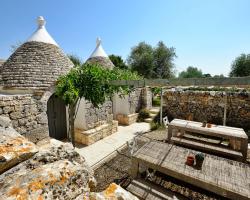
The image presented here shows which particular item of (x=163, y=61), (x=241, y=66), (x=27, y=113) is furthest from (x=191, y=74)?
(x=27, y=113)

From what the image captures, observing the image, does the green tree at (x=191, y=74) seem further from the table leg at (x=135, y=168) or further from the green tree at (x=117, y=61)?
the table leg at (x=135, y=168)

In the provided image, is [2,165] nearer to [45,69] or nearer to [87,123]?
[45,69]

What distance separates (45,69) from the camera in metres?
6.30

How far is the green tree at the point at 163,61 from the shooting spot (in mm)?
24328

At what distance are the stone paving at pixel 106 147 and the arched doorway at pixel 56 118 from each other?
142 cm

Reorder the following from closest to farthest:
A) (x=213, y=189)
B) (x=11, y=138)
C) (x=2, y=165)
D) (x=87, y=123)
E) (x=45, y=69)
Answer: (x=2, y=165)
(x=11, y=138)
(x=213, y=189)
(x=45, y=69)
(x=87, y=123)

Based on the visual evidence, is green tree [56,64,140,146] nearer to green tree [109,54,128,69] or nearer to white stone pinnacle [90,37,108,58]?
white stone pinnacle [90,37,108,58]

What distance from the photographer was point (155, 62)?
24547 mm

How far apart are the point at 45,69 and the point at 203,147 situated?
7010 mm

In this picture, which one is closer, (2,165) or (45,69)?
(2,165)

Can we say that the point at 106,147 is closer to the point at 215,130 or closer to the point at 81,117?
the point at 81,117

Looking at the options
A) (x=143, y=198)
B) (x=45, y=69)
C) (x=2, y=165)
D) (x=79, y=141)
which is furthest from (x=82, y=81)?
(x=2, y=165)

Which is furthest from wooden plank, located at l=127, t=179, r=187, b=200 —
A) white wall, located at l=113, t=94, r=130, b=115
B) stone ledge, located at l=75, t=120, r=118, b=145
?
white wall, located at l=113, t=94, r=130, b=115

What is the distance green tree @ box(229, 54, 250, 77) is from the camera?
2544 centimetres
